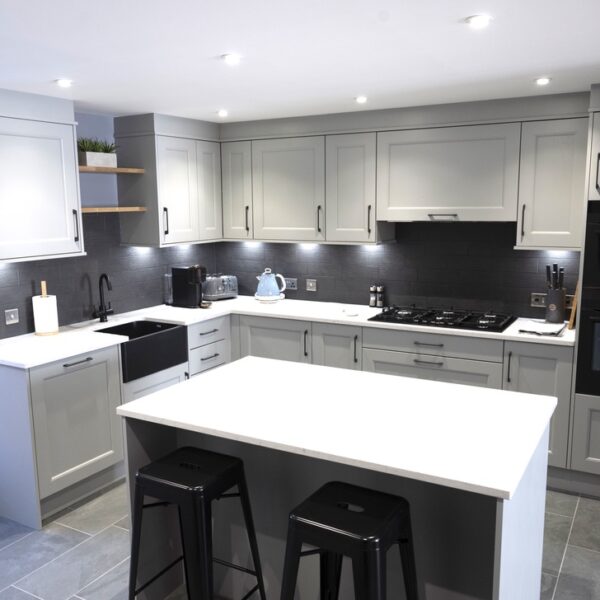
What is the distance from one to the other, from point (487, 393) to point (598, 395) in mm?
1382

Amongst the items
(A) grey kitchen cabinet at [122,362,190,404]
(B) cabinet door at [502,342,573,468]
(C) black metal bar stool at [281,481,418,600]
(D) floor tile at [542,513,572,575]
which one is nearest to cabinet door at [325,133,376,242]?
(B) cabinet door at [502,342,573,468]

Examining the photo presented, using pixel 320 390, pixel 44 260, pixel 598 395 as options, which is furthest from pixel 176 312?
pixel 598 395

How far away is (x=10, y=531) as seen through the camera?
3.26m

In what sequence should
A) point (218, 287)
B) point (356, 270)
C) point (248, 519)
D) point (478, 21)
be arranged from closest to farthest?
point (478, 21) < point (248, 519) < point (356, 270) < point (218, 287)

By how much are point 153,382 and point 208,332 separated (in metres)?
0.61

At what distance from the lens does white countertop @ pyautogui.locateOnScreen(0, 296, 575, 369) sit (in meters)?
3.36

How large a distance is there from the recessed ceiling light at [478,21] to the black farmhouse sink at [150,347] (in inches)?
102

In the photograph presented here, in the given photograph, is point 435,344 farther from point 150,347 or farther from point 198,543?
point 198,543

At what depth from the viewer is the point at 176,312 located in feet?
14.8

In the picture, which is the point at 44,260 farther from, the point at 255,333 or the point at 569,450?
the point at 569,450

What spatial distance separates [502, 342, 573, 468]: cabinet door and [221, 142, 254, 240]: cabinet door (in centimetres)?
224

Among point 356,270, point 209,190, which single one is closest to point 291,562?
point 356,270

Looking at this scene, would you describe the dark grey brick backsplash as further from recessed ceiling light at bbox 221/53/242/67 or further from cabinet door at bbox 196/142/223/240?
recessed ceiling light at bbox 221/53/242/67

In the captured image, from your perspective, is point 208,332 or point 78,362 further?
point 208,332
